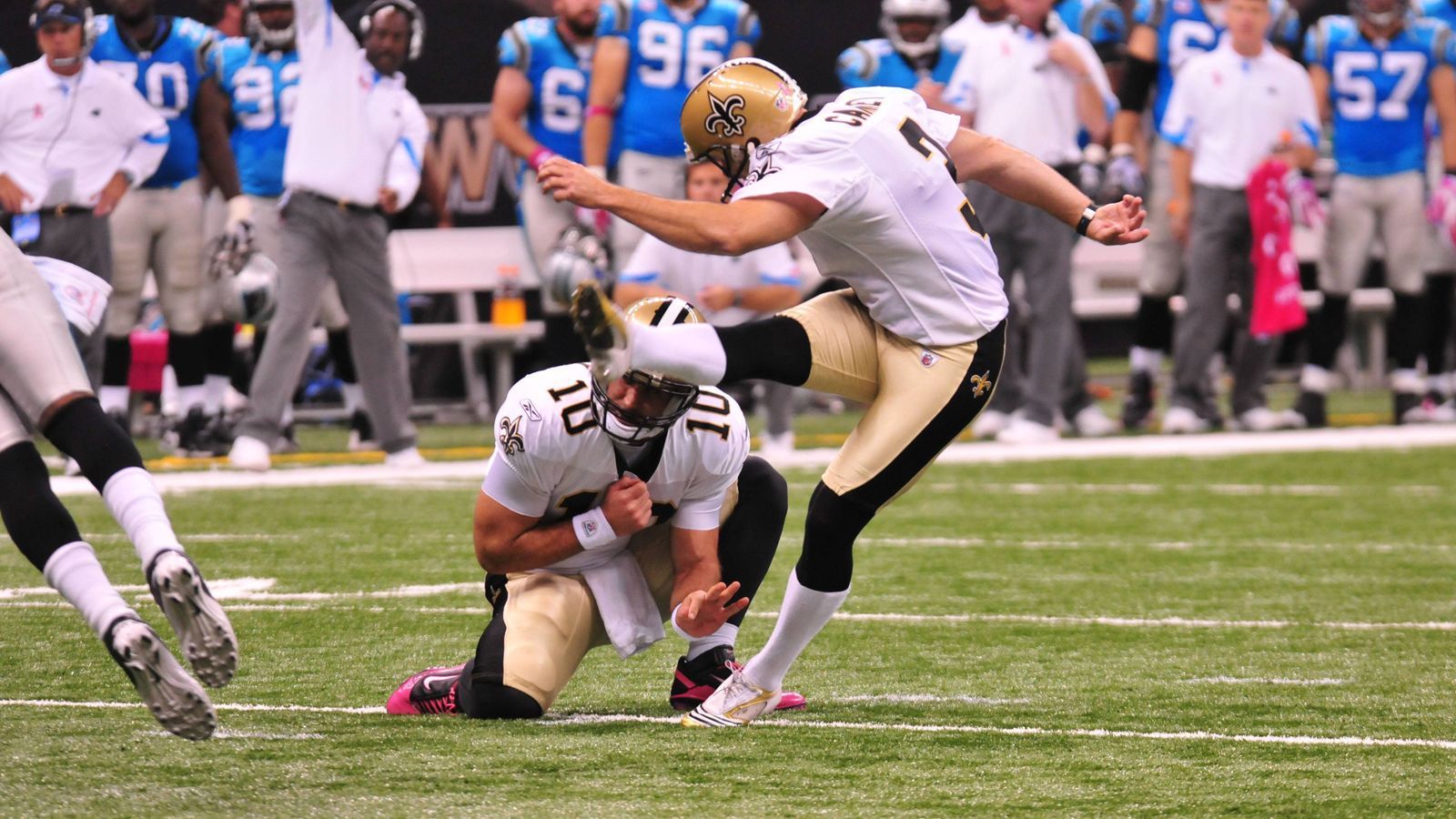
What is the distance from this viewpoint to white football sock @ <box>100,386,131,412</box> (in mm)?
8508

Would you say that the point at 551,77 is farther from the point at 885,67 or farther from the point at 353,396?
the point at 353,396

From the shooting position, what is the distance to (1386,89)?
31.2 feet

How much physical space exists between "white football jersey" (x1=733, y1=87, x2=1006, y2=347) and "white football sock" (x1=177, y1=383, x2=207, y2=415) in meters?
5.08

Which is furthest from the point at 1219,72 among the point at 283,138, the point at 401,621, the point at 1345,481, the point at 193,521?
the point at 401,621

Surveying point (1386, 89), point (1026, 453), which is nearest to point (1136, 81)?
point (1386, 89)

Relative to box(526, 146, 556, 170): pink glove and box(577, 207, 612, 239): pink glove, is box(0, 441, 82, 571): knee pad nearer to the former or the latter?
box(526, 146, 556, 170): pink glove

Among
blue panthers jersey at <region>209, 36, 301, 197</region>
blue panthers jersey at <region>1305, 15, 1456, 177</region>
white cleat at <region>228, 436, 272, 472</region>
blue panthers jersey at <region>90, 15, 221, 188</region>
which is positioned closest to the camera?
white cleat at <region>228, 436, 272, 472</region>

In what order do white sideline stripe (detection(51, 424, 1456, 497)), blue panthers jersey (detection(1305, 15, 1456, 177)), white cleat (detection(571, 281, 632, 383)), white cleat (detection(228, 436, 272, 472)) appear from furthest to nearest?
blue panthers jersey (detection(1305, 15, 1456, 177)) < white cleat (detection(228, 436, 272, 472)) < white sideline stripe (detection(51, 424, 1456, 497)) < white cleat (detection(571, 281, 632, 383))

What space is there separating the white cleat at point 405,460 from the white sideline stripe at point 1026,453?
2cm

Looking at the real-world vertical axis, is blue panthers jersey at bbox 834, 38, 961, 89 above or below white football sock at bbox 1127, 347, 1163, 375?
above

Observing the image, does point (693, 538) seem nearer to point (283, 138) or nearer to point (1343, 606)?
point (1343, 606)

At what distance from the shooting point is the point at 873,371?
160 inches

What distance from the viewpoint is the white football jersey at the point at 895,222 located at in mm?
3871

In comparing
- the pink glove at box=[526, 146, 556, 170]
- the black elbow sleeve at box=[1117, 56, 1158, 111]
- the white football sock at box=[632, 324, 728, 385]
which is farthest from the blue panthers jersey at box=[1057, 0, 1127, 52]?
the white football sock at box=[632, 324, 728, 385]
